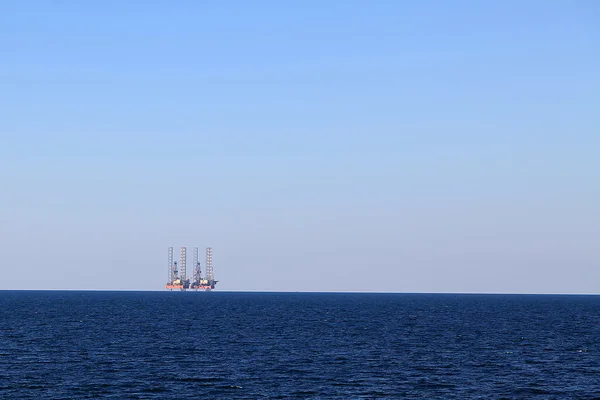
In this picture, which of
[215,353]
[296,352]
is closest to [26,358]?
[215,353]

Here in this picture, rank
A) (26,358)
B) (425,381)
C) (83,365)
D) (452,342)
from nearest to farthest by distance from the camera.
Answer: (425,381)
(83,365)
(26,358)
(452,342)

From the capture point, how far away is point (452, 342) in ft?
379

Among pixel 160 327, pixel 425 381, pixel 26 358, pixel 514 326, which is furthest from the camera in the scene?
pixel 514 326

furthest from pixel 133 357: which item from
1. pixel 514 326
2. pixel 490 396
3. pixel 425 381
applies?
pixel 514 326

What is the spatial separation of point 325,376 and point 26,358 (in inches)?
1426

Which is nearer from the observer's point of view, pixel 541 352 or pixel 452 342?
pixel 541 352

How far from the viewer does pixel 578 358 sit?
9506 cm

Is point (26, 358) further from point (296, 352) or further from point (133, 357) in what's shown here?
point (296, 352)

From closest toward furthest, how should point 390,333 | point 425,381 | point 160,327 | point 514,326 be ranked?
point 425,381 < point 390,333 < point 160,327 < point 514,326

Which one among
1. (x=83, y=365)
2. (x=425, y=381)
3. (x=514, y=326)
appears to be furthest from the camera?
(x=514, y=326)

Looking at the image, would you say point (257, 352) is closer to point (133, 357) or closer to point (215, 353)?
point (215, 353)

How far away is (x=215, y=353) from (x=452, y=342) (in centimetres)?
3780

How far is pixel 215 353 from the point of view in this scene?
97500 millimetres

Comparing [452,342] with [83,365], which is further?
[452,342]
